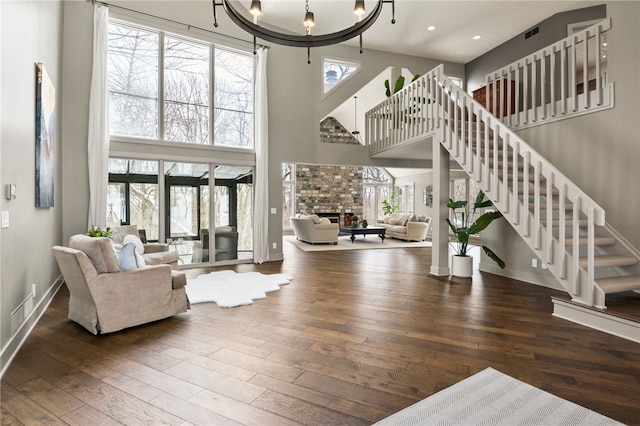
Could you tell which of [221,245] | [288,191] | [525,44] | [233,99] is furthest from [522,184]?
[288,191]

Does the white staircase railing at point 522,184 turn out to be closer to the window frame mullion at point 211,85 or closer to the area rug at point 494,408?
the area rug at point 494,408

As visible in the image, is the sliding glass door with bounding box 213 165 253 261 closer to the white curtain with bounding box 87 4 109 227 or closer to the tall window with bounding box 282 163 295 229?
the white curtain with bounding box 87 4 109 227

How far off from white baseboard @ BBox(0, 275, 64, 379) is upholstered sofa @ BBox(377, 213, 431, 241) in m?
8.61

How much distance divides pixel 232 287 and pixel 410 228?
6.84 m

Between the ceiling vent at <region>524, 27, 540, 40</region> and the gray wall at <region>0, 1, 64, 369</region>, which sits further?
the ceiling vent at <region>524, 27, 540, 40</region>

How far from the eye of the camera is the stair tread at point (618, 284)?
3287mm

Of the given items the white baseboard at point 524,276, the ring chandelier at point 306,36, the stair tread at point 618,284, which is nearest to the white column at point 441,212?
the white baseboard at point 524,276

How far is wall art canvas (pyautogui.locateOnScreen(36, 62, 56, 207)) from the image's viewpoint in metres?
3.29

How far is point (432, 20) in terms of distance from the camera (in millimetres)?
6895

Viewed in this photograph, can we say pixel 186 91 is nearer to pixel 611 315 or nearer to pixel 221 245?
pixel 221 245

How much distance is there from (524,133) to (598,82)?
118 centimetres

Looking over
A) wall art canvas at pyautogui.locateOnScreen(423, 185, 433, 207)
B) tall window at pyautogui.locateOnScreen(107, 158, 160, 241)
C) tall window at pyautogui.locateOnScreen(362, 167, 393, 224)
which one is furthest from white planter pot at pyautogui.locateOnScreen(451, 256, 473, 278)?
tall window at pyautogui.locateOnScreen(362, 167, 393, 224)

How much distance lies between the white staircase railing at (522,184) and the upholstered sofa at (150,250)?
14.7ft

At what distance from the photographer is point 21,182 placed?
9.24ft
